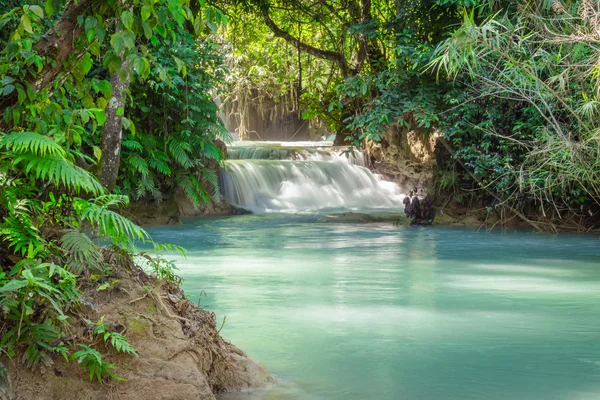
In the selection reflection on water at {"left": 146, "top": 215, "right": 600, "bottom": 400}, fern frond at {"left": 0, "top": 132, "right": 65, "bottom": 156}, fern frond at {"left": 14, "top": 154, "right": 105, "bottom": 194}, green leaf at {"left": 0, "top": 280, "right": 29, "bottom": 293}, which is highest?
fern frond at {"left": 0, "top": 132, "right": 65, "bottom": 156}

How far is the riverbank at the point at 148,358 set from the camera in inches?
142

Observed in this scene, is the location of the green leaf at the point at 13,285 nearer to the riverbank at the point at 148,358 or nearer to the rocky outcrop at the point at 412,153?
the riverbank at the point at 148,358

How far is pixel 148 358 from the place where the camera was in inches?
154

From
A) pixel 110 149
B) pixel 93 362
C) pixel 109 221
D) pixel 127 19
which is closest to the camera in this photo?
pixel 127 19

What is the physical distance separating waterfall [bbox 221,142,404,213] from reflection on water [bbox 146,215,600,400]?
5.83 m

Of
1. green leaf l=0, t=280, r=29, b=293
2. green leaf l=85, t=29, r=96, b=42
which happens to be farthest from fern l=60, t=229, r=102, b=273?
green leaf l=85, t=29, r=96, b=42

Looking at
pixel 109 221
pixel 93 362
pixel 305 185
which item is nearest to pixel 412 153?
pixel 305 185

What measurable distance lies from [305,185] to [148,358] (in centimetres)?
1569

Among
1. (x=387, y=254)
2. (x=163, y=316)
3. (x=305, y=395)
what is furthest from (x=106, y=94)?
(x=387, y=254)

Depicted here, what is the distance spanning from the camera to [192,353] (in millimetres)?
4070

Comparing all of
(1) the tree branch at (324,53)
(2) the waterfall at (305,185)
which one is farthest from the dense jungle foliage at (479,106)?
(2) the waterfall at (305,185)

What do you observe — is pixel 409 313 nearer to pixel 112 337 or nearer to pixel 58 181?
pixel 112 337

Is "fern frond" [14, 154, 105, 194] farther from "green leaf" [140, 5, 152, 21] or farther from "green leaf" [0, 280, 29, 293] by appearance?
"green leaf" [140, 5, 152, 21]

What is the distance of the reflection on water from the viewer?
4871 millimetres
